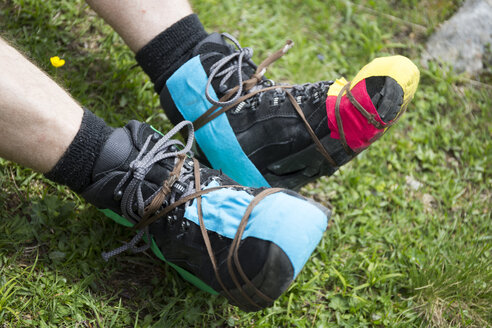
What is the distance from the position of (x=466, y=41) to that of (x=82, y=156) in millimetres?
2434

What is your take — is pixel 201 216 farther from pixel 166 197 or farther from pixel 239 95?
pixel 239 95

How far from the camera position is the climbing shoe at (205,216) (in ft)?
4.12

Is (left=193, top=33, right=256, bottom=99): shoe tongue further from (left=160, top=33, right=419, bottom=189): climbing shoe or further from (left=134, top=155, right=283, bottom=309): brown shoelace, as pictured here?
(left=134, top=155, right=283, bottom=309): brown shoelace

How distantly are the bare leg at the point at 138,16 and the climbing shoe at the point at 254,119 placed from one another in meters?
0.16

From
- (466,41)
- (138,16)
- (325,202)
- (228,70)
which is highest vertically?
(138,16)

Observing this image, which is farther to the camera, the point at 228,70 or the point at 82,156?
the point at 228,70

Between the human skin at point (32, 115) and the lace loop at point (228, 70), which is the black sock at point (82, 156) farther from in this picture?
the lace loop at point (228, 70)

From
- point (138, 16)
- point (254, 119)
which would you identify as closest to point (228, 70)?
point (254, 119)

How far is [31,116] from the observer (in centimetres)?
124

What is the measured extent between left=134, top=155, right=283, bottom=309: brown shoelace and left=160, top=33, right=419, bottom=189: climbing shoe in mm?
224

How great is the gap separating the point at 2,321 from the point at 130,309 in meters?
0.39

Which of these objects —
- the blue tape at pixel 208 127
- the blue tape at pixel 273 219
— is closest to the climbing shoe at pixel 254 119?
the blue tape at pixel 208 127

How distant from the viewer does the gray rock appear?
2.71m

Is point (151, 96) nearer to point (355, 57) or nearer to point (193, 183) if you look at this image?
point (193, 183)
